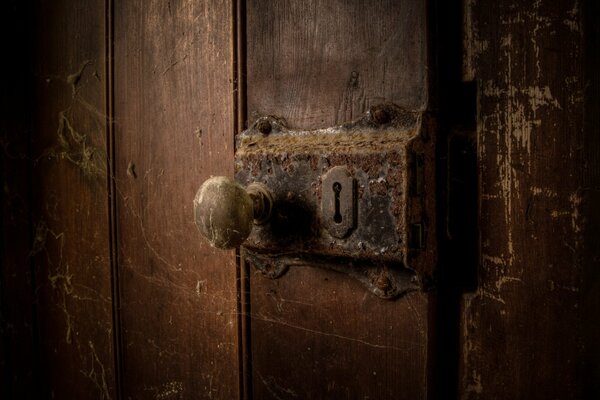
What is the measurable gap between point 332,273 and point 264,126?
0.58 ft

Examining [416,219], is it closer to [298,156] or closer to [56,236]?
[298,156]

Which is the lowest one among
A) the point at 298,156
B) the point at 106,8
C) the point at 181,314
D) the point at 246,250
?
the point at 181,314

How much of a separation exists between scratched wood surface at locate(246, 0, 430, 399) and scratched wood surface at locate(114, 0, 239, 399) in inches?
2.1

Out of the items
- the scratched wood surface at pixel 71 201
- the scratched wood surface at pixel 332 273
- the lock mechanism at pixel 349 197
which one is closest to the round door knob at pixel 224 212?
the lock mechanism at pixel 349 197

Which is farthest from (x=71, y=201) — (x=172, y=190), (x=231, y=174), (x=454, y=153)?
(x=454, y=153)

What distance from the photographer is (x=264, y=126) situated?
17.5 inches

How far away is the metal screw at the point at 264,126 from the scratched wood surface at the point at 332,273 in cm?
1

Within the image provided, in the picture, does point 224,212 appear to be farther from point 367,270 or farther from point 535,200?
point 535,200

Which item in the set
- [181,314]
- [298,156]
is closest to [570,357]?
[298,156]

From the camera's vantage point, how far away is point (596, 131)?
0.31 metres

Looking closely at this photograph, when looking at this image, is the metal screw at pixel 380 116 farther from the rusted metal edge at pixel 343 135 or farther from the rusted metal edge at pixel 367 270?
the rusted metal edge at pixel 367 270

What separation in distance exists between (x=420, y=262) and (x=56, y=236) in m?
0.63

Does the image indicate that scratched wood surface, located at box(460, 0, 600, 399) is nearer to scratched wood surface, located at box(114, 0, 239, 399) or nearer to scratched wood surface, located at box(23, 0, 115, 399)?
scratched wood surface, located at box(114, 0, 239, 399)

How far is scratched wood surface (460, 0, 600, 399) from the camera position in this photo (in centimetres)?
31
